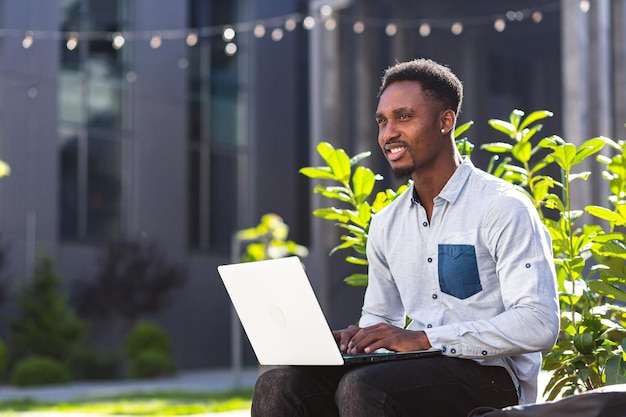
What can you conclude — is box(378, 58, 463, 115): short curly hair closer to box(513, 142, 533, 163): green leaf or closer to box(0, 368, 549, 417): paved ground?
box(513, 142, 533, 163): green leaf

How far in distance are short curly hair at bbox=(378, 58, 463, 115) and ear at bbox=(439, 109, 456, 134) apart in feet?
0.05

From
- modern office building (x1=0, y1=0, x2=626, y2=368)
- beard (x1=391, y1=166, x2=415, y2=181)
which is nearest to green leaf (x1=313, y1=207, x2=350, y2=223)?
beard (x1=391, y1=166, x2=415, y2=181)

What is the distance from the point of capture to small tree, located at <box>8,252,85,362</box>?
16.4 metres

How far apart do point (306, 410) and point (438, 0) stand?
19.7 meters

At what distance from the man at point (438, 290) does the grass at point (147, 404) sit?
246 inches

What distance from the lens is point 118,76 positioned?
1909cm

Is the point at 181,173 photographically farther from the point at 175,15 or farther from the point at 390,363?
the point at 390,363

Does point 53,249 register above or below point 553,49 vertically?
below

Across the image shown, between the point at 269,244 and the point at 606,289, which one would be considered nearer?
the point at 606,289

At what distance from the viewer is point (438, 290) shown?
2654 mm

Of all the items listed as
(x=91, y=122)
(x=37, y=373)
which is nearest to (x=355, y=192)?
(x=37, y=373)

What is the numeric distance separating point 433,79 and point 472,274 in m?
0.54

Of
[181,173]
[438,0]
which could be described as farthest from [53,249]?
[438,0]

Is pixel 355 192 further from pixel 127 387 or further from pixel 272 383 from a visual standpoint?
pixel 127 387
